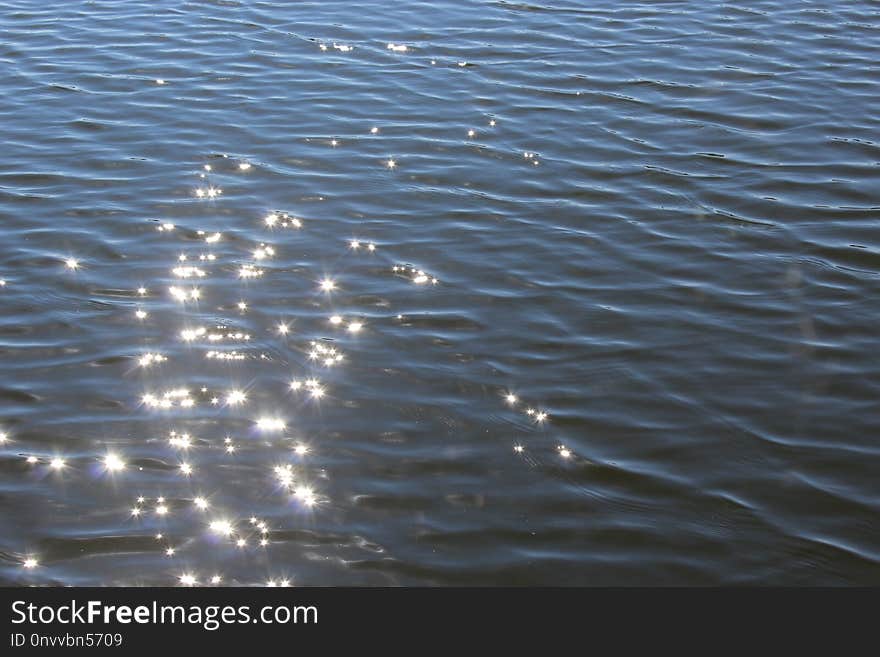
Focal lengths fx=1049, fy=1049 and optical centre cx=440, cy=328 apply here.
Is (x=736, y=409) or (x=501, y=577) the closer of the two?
(x=501, y=577)

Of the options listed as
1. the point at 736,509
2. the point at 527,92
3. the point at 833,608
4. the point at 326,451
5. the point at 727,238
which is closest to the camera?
the point at 833,608

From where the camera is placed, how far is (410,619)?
5113mm

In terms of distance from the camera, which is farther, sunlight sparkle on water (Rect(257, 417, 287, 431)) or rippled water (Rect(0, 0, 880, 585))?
sunlight sparkle on water (Rect(257, 417, 287, 431))

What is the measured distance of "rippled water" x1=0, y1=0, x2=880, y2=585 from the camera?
5.62 m

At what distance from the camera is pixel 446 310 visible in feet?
24.9

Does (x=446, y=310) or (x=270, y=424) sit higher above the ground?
(x=446, y=310)

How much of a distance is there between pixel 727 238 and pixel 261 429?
4.19m

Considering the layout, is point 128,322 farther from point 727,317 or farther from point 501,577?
point 727,317

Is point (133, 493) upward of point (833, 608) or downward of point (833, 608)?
upward

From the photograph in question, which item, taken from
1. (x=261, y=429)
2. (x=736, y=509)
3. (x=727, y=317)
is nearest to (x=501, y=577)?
(x=736, y=509)

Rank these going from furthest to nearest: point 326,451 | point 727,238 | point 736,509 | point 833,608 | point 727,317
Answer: point 727,238 < point 727,317 < point 326,451 < point 736,509 < point 833,608

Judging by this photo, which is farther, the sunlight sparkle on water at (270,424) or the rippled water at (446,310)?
the sunlight sparkle on water at (270,424)

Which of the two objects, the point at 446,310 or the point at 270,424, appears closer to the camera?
the point at 270,424

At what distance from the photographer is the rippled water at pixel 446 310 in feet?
18.5
